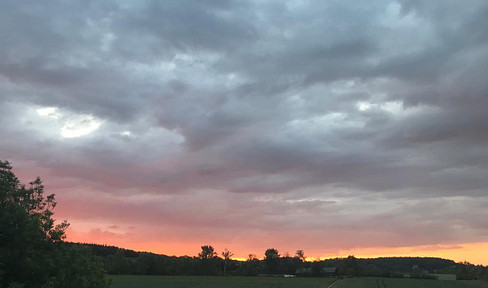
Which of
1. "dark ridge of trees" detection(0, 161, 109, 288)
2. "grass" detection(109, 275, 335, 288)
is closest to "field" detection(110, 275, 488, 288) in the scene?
"grass" detection(109, 275, 335, 288)

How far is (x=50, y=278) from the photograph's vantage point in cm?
3909

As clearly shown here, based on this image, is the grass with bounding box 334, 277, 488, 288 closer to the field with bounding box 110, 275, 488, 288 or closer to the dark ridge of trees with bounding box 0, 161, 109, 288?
the field with bounding box 110, 275, 488, 288

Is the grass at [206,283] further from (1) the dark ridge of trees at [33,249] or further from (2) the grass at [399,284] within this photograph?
(1) the dark ridge of trees at [33,249]

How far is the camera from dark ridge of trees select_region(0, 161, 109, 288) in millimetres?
37938

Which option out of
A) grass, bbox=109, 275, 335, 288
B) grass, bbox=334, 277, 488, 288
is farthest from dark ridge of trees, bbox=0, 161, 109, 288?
grass, bbox=334, 277, 488, 288

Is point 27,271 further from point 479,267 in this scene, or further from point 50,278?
point 479,267

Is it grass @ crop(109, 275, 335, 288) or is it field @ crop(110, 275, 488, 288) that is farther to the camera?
field @ crop(110, 275, 488, 288)

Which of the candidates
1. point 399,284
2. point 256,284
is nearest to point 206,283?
point 256,284

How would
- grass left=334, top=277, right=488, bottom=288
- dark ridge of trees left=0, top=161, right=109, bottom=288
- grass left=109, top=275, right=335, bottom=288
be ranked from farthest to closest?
grass left=334, top=277, right=488, bottom=288 < grass left=109, top=275, right=335, bottom=288 < dark ridge of trees left=0, top=161, right=109, bottom=288

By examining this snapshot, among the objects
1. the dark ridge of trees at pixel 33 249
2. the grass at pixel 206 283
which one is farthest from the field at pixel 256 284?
the dark ridge of trees at pixel 33 249

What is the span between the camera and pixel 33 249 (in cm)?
4078

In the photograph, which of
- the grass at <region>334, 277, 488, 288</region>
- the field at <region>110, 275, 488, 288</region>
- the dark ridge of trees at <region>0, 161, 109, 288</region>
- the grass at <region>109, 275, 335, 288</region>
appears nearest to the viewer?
the dark ridge of trees at <region>0, 161, 109, 288</region>

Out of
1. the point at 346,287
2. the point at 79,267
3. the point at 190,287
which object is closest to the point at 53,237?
the point at 79,267

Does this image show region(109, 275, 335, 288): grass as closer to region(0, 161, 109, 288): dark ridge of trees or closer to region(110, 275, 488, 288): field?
region(110, 275, 488, 288): field
